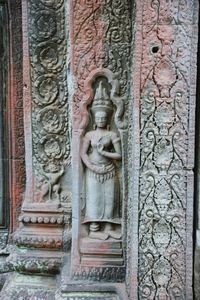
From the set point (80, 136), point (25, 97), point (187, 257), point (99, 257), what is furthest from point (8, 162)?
point (187, 257)

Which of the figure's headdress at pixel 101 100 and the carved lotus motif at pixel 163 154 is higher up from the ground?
the figure's headdress at pixel 101 100

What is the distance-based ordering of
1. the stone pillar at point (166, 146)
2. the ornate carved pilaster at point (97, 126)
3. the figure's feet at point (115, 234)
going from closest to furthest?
1. the stone pillar at point (166, 146)
2. the ornate carved pilaster at point (97, 126)
3. the figure's feet at point (115, 234)

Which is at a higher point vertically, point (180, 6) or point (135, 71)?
point (180, 6)

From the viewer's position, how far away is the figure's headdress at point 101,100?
1.85m

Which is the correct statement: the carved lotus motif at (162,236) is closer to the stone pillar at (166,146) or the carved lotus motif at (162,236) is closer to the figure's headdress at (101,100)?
the stone pillar at (166,146)

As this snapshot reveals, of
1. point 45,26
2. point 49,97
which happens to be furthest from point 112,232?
point 45,26

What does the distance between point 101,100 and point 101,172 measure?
349mm

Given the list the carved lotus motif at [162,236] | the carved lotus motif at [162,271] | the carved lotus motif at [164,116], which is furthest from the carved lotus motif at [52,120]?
the carved lotus motif at [162,271]

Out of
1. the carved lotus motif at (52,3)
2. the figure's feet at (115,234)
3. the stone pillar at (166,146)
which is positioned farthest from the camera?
the carved lotus motif at (52,3)

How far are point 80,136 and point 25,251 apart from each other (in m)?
0.76

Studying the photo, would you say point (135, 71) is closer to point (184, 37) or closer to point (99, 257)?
point (184, 37)

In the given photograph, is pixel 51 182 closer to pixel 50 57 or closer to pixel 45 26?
pixel 50 57

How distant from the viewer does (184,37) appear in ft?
5.50

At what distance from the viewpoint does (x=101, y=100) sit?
6.06 ft
